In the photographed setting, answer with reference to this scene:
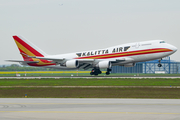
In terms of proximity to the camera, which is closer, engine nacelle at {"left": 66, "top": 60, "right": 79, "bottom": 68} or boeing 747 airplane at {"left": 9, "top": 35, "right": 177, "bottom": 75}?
boeing 747 airplane at {"left": 9, "top": 35, "right": 177, "bottom": 75}

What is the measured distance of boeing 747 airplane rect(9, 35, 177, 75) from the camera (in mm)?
53125

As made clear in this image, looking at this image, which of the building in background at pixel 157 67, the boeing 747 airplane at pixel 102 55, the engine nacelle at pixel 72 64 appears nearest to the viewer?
the boeing 747 airplane at pixel 102 55

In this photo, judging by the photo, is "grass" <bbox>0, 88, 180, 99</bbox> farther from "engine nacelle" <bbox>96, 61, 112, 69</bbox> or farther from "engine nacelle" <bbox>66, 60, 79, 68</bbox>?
"engine nacelle" <bbox>66, 60, 79, 68</bbox>

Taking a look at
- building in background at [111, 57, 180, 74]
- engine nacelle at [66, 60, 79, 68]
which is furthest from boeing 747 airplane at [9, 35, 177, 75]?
building in background at [111, 57, 180, 74]

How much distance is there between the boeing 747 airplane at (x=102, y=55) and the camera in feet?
174

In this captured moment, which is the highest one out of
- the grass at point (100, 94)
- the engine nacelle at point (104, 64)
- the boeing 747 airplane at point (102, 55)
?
the boeing 747 airplane at point (102, 55)

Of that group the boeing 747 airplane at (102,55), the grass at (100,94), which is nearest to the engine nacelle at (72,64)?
the boeing 747 airplane at (102,55)

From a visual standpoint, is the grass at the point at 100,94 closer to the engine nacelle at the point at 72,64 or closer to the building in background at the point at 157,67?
the engine nacelle at the point at 72,64

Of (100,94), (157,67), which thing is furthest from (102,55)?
(157,67)

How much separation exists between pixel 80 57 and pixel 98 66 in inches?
239
